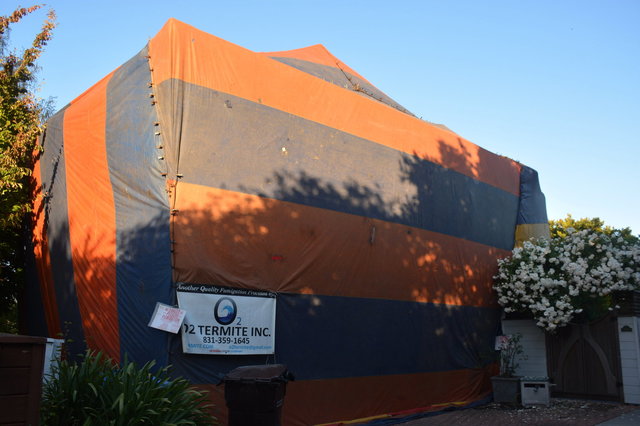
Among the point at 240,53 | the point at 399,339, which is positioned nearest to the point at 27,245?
the point at 240,53

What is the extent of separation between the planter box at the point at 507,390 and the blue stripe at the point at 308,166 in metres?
3.54

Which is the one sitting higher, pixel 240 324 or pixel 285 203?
pixel 285 203

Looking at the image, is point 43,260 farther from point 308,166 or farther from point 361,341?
point 361,341

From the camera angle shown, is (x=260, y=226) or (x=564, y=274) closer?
(x=260, y=226)

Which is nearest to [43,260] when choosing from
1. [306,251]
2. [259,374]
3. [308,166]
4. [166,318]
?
[166,318]

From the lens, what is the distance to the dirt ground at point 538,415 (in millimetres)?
10891

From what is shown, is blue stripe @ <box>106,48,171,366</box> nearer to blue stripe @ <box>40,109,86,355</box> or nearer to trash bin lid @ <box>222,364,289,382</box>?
blue stripe @ <box>40,109,86,355</box>

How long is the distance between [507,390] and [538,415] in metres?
1.62

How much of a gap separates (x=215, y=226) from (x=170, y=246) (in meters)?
0.85

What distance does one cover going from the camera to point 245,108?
10.2 metres

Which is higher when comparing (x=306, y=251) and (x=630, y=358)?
(x=306, y=251)

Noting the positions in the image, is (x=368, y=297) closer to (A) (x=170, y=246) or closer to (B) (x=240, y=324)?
(B) (x=240, y=324)

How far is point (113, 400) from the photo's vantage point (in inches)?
255

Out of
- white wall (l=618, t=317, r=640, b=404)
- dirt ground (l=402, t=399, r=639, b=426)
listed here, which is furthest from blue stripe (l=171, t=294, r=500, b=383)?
white wall (l=618, t=317, r=640, b=404)
